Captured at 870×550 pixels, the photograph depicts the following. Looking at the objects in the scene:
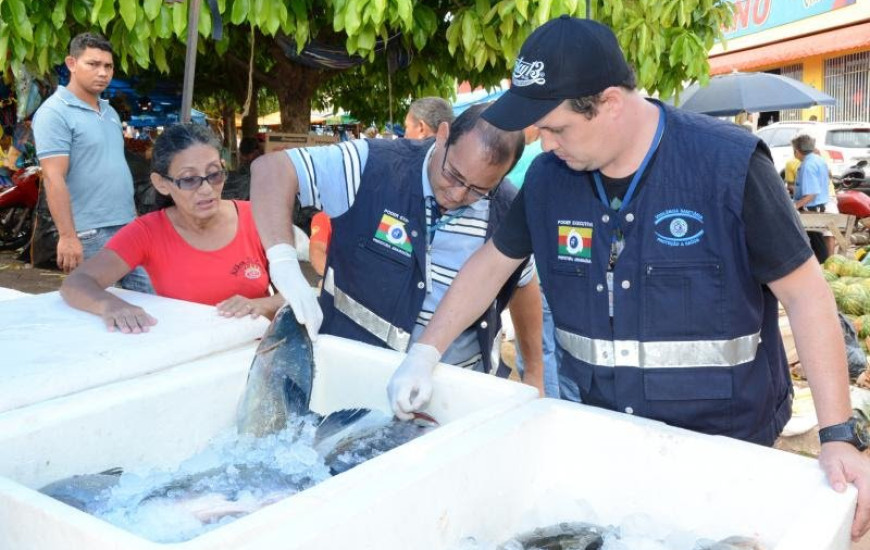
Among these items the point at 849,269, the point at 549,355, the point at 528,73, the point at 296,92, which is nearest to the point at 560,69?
the point at 528,73

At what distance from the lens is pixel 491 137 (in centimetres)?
212

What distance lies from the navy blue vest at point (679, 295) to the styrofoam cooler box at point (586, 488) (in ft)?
0.52

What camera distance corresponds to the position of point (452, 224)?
7.64 feet

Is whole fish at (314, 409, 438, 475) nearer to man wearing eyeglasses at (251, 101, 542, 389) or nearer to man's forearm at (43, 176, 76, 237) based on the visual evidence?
man wearing eyeglasses at (251, 101, 542, 389)

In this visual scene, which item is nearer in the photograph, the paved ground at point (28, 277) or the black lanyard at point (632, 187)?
the black lanyard at point (632, 187)

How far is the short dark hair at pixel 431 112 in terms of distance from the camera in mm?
4523

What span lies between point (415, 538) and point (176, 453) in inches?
28.5

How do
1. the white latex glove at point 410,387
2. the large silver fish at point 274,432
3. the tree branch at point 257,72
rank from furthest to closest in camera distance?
the tree branch at point 257,72
the white latex glove at point 410,387
the large silver fish at point 274,432

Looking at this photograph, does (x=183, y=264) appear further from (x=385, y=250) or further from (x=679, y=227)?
(x=679, y=227)

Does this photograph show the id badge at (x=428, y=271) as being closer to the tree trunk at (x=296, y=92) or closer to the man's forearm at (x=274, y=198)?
the man's forearm at (x=274, y=198)

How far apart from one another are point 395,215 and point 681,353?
3.10 ft

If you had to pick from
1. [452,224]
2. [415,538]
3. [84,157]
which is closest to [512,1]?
[84,157]

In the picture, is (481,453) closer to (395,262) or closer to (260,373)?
(260,373)

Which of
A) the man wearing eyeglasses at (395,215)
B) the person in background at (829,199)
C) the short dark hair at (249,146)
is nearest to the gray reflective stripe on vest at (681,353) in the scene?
the man wearing eyeglasses at (395,215)
